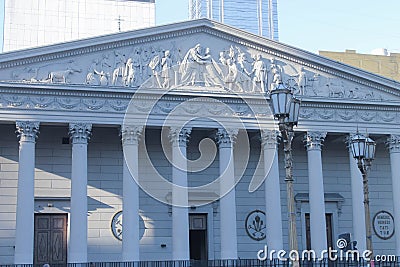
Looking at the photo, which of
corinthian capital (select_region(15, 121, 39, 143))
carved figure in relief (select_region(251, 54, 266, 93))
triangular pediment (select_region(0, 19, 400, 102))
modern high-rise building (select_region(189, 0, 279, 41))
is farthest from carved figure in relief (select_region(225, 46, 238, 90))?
modern high-rise building (select_region(189, 0, 279, 41))

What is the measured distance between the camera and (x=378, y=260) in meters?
28.8

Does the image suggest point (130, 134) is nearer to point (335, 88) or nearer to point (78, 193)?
point (78, 193)

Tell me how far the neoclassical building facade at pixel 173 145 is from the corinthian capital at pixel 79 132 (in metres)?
0.04

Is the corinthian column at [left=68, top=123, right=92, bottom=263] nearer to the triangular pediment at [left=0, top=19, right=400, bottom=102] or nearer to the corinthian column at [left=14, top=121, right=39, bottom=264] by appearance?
the corinthian column at [left=14, top=121, right=39, bottom=264]

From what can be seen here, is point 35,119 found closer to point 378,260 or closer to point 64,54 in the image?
point 64,54

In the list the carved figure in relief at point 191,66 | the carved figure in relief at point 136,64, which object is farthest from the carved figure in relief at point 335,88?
the carved figure in relief at point 136,64

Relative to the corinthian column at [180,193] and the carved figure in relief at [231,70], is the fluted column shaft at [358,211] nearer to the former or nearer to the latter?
the carved figure in relief at [231,70]

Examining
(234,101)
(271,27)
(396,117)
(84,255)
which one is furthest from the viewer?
(271,27)

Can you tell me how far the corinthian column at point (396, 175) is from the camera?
99.7ft

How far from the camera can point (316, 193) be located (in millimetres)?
29250

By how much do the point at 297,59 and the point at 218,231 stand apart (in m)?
8.71

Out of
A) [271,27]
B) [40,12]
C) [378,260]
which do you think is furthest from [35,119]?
[271,27]

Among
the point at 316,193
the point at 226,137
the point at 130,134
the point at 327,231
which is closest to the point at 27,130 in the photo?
the point at 130,134

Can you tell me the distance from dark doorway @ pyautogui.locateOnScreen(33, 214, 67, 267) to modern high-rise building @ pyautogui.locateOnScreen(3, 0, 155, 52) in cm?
2394
